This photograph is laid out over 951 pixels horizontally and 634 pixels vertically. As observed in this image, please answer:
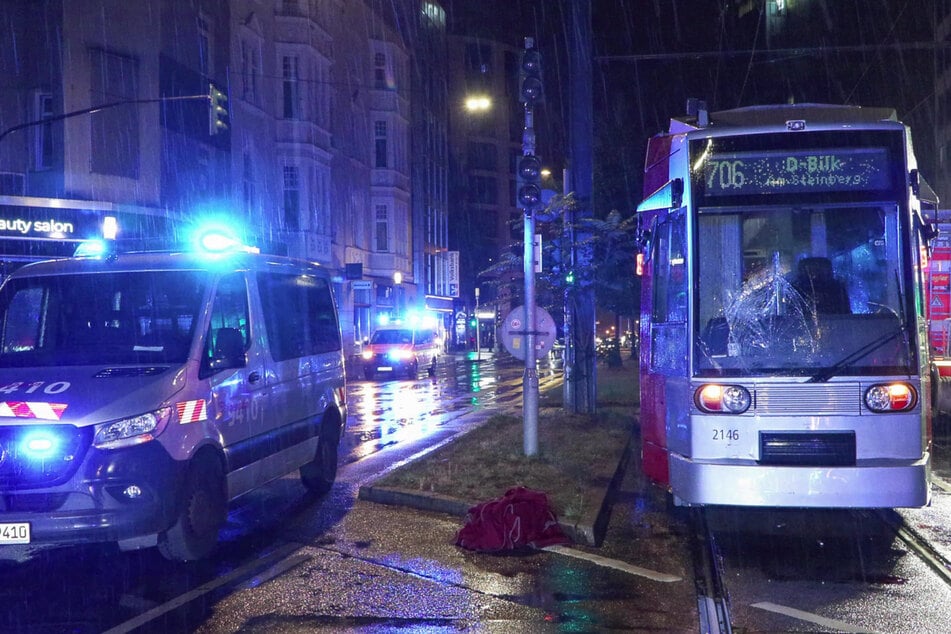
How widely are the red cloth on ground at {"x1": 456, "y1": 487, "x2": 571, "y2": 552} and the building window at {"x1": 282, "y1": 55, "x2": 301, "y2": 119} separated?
30.4 meters

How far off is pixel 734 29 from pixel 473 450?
551 inches

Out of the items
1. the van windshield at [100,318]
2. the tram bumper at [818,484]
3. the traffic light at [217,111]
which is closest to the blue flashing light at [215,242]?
the van windshield at [100,318]

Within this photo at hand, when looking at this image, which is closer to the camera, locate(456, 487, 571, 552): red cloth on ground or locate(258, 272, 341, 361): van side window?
locate(456, 487, 571, 552): red cloth on ground

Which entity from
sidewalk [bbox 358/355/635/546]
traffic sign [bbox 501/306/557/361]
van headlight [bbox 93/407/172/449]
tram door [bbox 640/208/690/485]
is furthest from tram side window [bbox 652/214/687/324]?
van headlight [bbox 93/407/172/449]

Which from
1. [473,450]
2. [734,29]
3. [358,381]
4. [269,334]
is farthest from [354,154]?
[269,334]

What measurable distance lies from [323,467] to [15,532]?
4219mm

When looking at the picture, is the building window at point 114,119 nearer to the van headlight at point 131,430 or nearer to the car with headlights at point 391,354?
the car with headlights at point 391,354

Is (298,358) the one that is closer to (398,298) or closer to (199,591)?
(199,591)

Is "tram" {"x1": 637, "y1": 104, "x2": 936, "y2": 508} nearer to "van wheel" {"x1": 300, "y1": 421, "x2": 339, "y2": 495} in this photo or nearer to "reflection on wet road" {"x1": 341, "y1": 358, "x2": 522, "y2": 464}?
"van wheel" {"x1": 300, "y1": 421, "x2": 339, "y2": 495}

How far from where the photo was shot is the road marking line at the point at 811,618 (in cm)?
554

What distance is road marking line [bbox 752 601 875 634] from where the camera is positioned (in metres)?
5.54

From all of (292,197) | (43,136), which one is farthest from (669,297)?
(292,197)

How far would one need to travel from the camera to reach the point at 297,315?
955cm

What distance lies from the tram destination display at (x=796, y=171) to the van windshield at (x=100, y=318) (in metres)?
4.31
